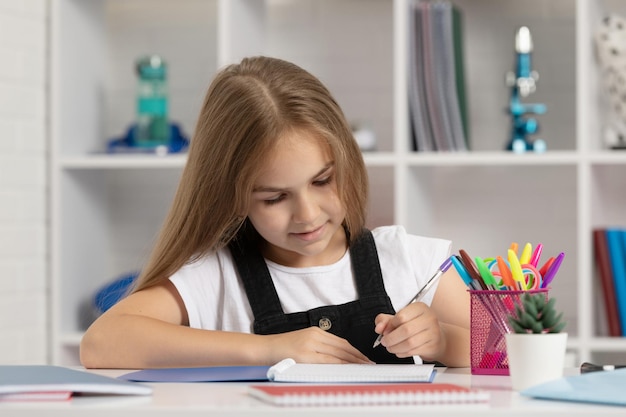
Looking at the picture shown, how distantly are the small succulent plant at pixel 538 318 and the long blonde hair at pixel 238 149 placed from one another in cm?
55

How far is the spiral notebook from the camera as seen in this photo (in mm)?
1143

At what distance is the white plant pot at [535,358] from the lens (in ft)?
3.60

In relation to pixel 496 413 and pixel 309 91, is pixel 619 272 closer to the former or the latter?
pixel 309 91

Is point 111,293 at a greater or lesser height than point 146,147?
lesser

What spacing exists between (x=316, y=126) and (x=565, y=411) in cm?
78

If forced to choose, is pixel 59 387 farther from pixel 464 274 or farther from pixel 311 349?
pixel 464 274

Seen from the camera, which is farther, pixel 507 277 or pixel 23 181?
pixel 23 181

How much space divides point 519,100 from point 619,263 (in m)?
0.53

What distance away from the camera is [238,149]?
161 cm

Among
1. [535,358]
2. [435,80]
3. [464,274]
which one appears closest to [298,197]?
[464,274]

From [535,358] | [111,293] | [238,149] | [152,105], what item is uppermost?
[152,105]

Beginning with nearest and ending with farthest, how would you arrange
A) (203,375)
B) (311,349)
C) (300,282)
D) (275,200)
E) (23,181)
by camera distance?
(203,375) < (311,349) < (275,200) < (300,282) < (23,181)

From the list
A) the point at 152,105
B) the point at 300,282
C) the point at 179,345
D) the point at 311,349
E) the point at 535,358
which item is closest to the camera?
the point at 535,358

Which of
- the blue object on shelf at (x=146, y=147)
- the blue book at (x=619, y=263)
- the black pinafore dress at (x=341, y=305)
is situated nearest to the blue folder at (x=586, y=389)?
the black pinafore dress at (x=341, y=305)
